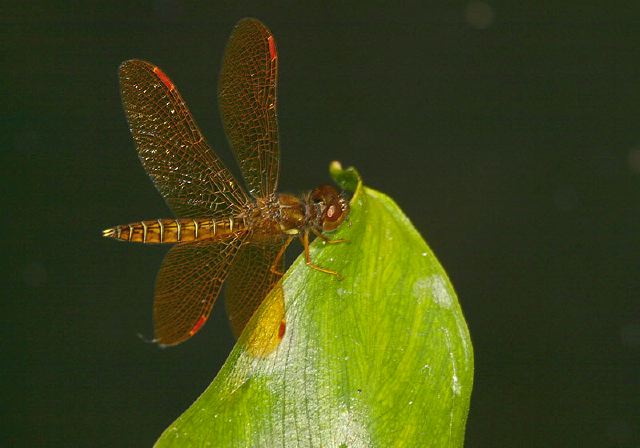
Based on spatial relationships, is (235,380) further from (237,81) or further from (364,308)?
(237,81)

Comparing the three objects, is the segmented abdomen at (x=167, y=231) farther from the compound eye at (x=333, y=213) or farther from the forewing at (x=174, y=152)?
the compound eye at (x=333, y=213)

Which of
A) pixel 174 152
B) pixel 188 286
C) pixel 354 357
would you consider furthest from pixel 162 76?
pixel 354 357

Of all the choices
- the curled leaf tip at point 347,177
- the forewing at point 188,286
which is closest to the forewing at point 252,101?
the forewing at point 188,286

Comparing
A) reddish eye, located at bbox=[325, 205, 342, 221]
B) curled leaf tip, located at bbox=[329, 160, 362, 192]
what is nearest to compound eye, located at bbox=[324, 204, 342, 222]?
reddish eye, located at bbox=[325, 205, 342, 221]

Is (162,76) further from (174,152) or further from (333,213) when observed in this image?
(333,213)

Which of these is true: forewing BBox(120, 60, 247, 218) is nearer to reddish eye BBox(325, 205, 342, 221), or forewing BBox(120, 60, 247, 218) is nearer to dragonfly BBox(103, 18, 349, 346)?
dragonfly BBox(103, 18, 349, 346)
